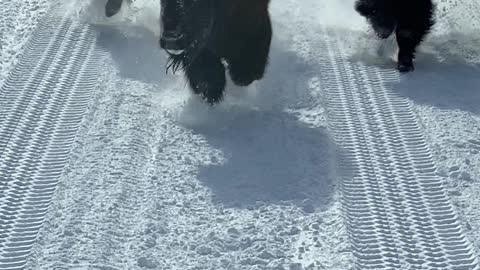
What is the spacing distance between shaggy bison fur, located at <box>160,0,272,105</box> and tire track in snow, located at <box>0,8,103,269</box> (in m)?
0.94

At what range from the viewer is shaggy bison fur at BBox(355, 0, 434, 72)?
6.09m

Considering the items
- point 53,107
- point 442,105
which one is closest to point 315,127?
point 442,105

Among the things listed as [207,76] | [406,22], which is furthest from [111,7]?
[406,22]

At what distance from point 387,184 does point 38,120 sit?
258cm

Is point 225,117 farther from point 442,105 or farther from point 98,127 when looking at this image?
point 442,105

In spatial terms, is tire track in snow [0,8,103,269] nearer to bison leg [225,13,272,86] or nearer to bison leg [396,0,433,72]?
bison leg [225,13,272,86]

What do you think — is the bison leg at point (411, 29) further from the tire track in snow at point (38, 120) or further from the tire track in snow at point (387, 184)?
the tire track in snow at point (38, 120)

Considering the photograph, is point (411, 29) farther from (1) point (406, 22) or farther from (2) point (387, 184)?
(2) point (387, 184)

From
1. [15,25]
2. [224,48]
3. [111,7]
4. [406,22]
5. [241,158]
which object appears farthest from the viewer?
[111,7]

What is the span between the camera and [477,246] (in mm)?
3582

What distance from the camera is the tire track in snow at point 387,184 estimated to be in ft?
11.6

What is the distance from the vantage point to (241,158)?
4.53 meters

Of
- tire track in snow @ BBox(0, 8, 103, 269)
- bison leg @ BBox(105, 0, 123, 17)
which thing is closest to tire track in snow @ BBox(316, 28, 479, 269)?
tire track in snow @ BBox(0, 8, 103, 269)

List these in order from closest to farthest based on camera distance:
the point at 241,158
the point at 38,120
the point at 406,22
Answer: the point at 241,158 → the point at 38,120 → the point at 406,22
